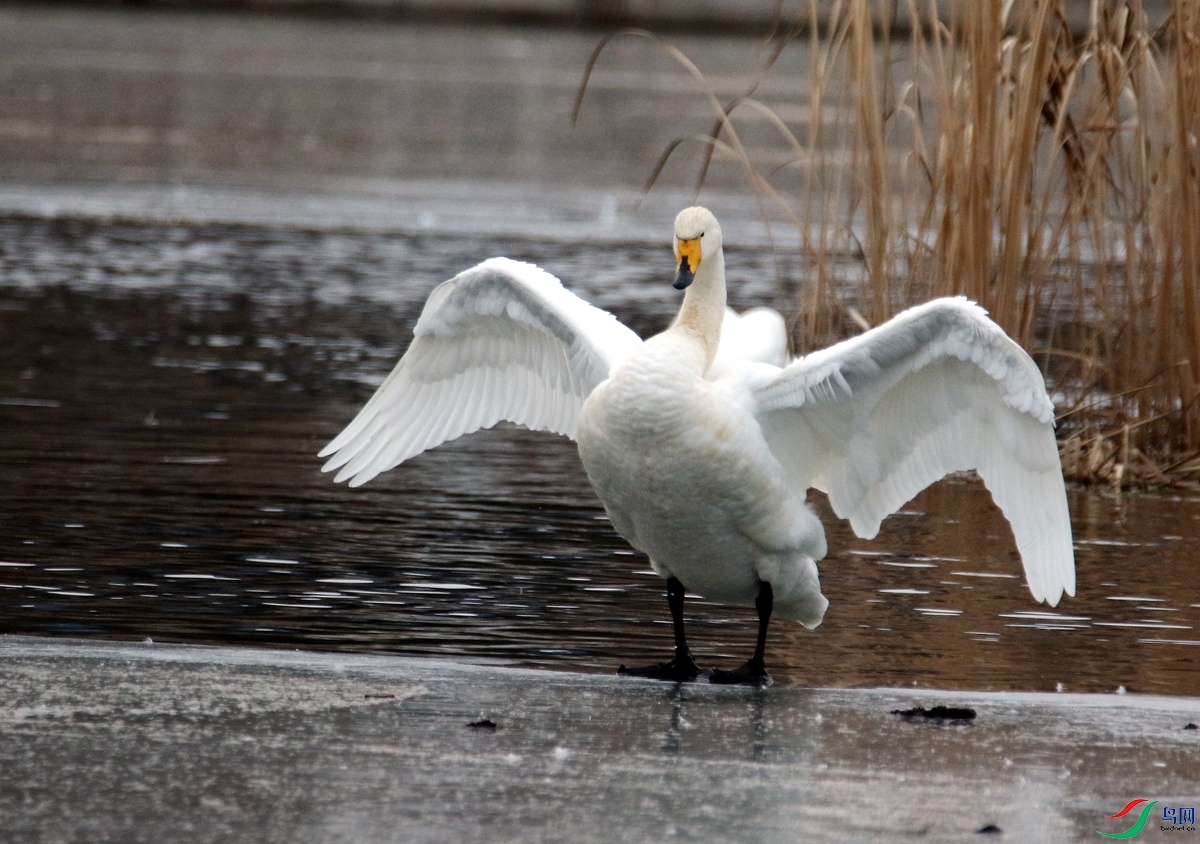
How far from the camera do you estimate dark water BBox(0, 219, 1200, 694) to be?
5859mm

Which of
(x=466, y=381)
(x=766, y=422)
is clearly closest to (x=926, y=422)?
(x=766, y=422)

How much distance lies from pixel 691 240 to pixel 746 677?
4.14ft

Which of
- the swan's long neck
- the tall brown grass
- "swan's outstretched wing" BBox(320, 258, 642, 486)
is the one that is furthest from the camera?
the tall brown grass

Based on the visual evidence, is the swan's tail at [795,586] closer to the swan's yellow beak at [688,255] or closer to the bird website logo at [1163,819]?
the swan's yellow beak at [688,255]

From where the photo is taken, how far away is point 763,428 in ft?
18.7

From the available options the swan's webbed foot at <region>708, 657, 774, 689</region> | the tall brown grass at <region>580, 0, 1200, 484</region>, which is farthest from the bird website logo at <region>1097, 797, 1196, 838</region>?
the tall brown grass at <region>580, 0, 1200, 484</region>

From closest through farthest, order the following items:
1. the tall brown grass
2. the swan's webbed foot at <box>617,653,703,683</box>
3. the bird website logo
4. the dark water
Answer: the bird website logo, the swan's webbed foot at <box>617,653,703,683</box>, the dark water, the tall brown grass

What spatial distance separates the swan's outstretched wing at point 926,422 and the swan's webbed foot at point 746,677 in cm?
68

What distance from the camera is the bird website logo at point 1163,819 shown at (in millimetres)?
4082

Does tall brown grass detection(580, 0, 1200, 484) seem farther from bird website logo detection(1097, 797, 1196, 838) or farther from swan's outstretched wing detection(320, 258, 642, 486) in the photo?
bird website logo detection(1097, 797, 1196, 838)

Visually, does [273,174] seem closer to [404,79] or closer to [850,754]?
[404,79]

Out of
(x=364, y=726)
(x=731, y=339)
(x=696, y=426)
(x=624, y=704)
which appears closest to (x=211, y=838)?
(x=364, y=726)

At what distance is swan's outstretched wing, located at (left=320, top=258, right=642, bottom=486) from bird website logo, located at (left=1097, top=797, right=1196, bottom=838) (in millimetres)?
2576

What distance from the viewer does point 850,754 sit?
464 cm
